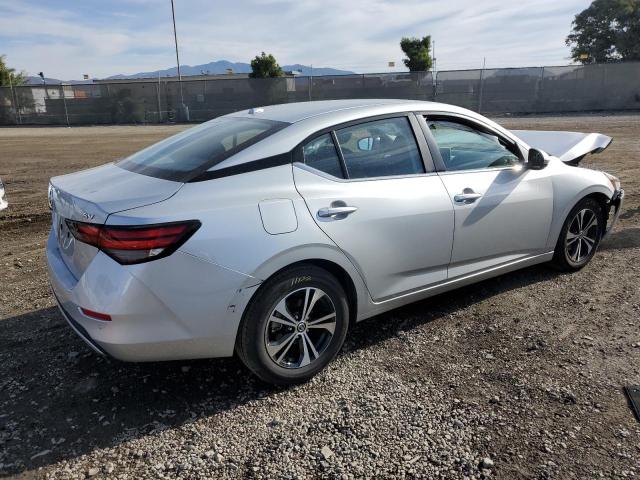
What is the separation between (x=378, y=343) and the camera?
378cm

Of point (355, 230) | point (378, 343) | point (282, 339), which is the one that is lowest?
point (378, 343)

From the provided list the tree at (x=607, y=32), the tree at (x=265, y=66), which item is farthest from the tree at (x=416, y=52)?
the tree at (x=607, y=32)

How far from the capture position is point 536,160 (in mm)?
4207

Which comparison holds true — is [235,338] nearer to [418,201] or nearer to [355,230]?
[355,230]

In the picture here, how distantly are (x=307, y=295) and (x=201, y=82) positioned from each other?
99.5ft

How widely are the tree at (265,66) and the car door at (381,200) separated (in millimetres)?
35718

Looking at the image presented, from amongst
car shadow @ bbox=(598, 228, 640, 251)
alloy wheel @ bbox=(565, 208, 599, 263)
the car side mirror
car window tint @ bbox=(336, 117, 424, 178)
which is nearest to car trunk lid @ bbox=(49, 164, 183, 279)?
car window tint @ bbox=(336, 117, 424, 178)

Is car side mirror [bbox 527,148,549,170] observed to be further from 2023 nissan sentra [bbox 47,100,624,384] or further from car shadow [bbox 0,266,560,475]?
car shadow [bbox 0,266,560,475]

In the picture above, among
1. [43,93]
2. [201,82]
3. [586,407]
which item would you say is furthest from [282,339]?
[43,93]

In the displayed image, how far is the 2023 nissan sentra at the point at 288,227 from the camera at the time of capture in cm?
271

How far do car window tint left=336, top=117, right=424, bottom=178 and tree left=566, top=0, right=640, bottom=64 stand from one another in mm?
50754

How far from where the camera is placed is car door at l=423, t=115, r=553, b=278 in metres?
3.81

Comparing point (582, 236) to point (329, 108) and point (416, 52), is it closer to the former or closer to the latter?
point (329, 108)

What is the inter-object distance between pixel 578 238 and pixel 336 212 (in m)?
2.78
